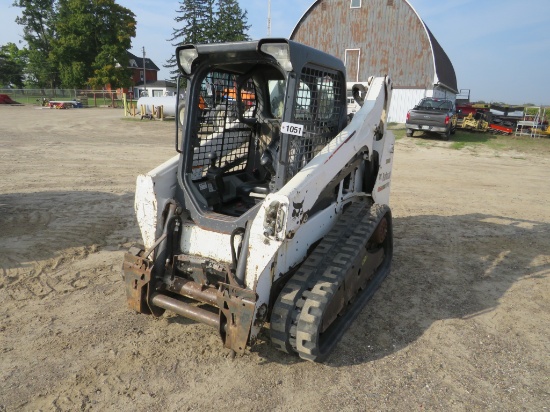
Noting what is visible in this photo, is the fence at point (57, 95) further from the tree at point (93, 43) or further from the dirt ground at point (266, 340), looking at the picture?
the dirt ground at point (266, 340)

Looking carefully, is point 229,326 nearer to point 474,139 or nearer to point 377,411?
point 377,411

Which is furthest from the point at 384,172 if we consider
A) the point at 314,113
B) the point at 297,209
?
the point at 297,209

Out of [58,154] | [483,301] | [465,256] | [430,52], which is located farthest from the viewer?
[430,52]

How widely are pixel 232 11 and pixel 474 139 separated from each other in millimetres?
42081

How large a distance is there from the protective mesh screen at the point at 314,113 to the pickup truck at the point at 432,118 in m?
16.1

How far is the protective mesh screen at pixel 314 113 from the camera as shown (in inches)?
142

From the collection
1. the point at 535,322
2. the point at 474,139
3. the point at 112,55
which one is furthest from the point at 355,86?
the point at 112,55

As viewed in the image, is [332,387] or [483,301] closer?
[332,387]

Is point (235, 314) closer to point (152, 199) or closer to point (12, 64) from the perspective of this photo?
point (152, 199)

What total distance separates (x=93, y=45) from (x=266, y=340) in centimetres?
5221

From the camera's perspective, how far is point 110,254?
17.6 ft

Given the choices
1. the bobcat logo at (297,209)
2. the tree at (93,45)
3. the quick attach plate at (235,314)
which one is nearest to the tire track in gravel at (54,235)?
the quick attach plate at (235,314)

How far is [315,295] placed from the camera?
10.6 ft

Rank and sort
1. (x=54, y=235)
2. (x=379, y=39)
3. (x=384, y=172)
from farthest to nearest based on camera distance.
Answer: (x=379, y=39)
(x=54, y=235)
(x=384, y=172)
